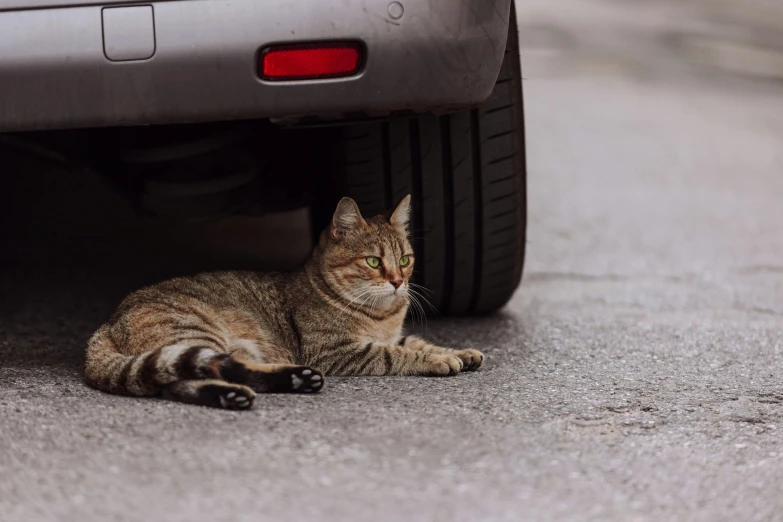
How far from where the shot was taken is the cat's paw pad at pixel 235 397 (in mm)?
2465

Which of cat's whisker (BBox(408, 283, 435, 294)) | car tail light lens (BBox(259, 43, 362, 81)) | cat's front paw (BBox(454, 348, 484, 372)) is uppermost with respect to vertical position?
car tail light lens (BBox(259, 43, 362, 81))

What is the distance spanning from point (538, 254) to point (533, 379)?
2.20m

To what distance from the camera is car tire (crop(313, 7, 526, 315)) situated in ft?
10.7

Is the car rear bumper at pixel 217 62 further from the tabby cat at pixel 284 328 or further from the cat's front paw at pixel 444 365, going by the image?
the cat's front paw at pixel 444 365

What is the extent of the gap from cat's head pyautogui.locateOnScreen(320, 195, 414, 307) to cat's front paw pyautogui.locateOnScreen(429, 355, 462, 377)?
12.5 inches

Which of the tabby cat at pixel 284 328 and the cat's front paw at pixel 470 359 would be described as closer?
the tabby cat at pixel 284 328

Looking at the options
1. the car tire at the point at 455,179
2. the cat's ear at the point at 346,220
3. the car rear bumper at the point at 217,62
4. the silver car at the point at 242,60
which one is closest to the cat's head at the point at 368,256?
the cat's ear at the point at 346,220

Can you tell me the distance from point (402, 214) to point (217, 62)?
96 centimetres

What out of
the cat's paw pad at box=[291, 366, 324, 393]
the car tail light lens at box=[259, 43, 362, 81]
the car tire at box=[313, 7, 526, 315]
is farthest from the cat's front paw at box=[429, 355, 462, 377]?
the car tail light lens at box=[259, 43, 362, 81]

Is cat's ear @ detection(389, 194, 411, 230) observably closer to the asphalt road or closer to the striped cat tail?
the asphalt road

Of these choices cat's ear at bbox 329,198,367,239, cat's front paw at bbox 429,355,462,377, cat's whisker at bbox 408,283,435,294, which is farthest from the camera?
cat's whisker at bbox 408,283,435,294

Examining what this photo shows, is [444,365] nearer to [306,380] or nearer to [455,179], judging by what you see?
[306,380]

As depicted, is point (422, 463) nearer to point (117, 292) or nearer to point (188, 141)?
point (188, 141)

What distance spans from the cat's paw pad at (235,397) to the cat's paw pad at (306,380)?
0.69 feet
